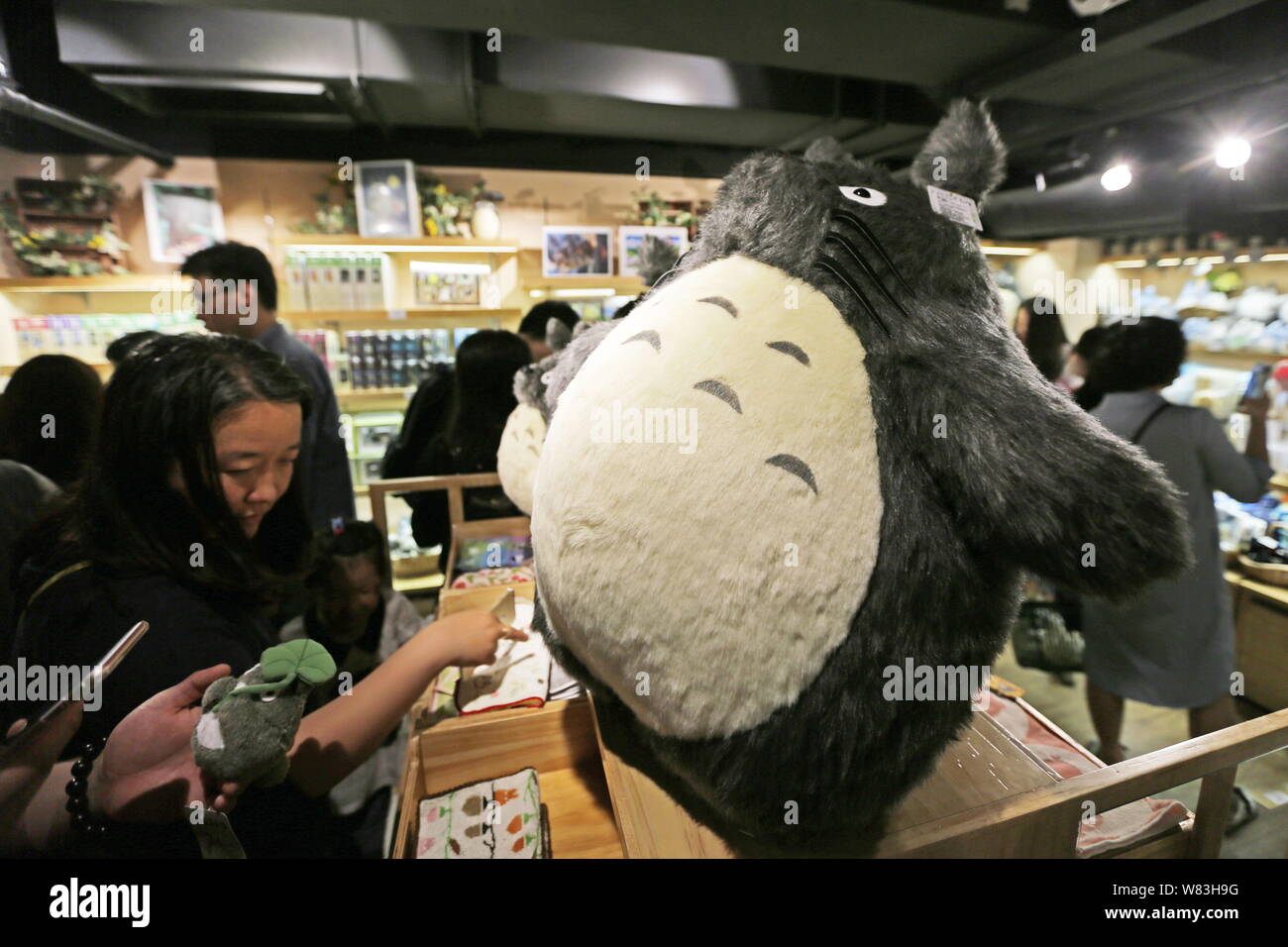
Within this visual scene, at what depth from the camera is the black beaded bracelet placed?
25.0 inches

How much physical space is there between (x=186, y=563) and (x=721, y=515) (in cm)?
69

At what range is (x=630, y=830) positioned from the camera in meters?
0.66

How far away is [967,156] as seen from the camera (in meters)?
0.61

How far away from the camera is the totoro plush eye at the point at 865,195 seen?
1.90 feet

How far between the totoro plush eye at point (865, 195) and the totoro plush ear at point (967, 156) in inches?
2.9

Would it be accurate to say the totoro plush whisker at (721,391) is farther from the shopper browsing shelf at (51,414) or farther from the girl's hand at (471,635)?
the shopper browsing shelf at (51,414)

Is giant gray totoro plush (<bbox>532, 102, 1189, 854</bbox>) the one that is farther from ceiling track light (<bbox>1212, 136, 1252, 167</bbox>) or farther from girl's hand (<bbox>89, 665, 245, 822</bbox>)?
ceiling track light (<bbox>1212, 136, 1252, 167</bbox>)

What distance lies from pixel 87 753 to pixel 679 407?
2.49 ft

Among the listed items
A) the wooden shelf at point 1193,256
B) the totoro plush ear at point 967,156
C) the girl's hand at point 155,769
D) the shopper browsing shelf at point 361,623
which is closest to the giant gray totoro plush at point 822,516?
the totoro plush ear at point 967,156

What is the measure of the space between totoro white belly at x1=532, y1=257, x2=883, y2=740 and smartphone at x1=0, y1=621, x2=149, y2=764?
509mm

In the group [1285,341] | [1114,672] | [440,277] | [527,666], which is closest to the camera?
[527,666]

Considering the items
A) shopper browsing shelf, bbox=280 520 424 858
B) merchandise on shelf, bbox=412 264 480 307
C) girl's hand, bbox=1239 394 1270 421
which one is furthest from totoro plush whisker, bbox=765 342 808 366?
merchandise on shelf, bbox=412 264 480 307
